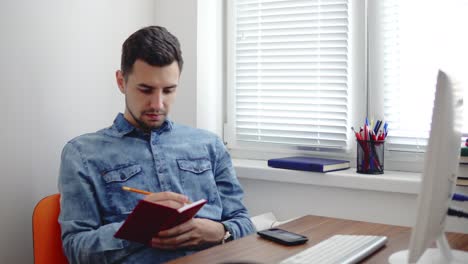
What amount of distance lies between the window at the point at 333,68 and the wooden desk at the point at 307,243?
0.68 meters

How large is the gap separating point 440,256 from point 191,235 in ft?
2.25

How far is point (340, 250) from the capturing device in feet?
4.02

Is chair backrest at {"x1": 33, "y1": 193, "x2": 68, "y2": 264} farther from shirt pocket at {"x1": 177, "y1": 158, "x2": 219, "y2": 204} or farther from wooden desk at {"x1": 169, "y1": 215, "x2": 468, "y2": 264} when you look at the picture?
wooden desk at {"x1": 169, "y1": 215, "x2": 468, "y2": 264}

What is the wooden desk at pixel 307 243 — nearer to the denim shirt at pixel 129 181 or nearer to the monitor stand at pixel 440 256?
the monitor stand at pixel 440 256

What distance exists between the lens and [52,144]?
188cm

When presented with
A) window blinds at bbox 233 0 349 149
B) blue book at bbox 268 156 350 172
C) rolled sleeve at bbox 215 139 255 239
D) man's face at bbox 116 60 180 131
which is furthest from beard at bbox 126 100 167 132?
window blinds at bbox 233 0 349 149

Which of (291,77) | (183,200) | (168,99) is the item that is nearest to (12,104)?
(168,99)

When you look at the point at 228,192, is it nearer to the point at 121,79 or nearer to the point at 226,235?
the point at 226,235

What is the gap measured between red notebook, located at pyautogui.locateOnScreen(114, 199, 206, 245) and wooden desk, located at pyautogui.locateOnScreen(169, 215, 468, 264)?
11 cm

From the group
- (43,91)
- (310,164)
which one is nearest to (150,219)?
(43,91)

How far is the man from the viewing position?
150cm

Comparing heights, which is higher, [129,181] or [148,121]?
[148,121]

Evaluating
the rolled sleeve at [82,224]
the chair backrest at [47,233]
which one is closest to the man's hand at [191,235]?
the rolled sleeve at [82,224]

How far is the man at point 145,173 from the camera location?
150cm
